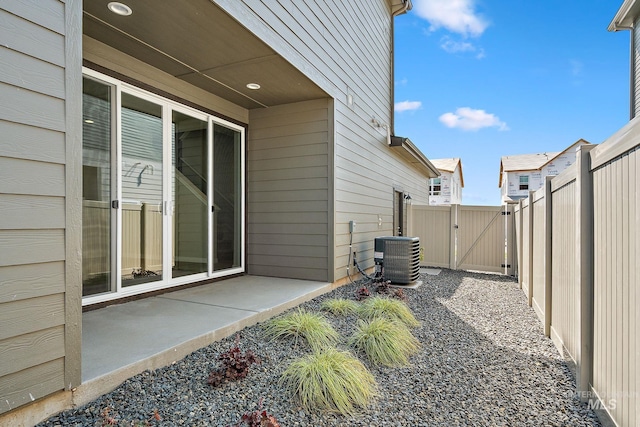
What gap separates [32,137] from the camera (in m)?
1.59

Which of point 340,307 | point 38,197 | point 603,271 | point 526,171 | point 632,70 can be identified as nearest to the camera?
point 38,197

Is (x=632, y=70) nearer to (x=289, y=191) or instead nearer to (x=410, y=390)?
(x=289, y=191)

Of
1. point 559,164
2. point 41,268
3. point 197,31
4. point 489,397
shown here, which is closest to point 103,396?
point 41,268

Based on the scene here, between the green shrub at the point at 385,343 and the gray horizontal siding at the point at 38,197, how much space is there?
193 centimetres

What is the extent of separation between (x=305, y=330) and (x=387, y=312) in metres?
1.11

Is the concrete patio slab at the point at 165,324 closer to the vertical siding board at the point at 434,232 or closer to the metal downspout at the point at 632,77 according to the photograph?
the vertical siding board at the point at 434,232

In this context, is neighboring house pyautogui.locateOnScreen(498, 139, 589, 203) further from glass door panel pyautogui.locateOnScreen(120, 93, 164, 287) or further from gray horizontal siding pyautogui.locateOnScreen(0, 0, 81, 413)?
gray horizontal siding pyautogui.locateOnScreen(0, 0, 81, 413)

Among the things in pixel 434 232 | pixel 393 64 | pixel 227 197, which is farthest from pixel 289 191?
pixel 393 64

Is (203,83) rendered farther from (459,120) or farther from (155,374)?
(459,120)

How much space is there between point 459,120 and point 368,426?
7209 centimetres

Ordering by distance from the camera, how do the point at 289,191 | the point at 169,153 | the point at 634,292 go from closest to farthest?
the point at 634,292 → the point at 169,153 → the point at 289,191

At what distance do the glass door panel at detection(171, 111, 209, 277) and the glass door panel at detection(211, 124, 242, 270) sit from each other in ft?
0.63

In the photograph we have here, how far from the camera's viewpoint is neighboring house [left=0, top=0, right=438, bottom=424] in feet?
5.17

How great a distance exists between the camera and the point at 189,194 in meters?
4.29
